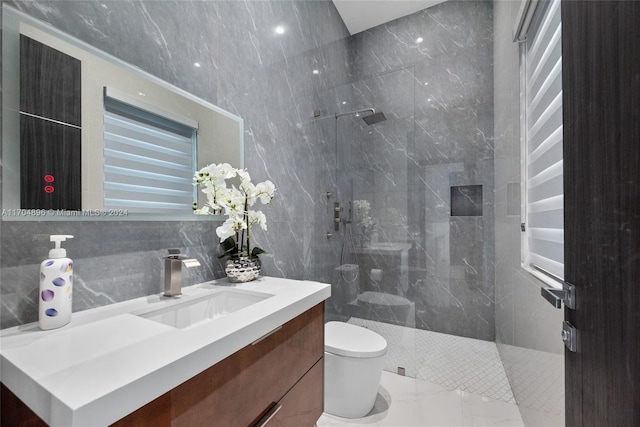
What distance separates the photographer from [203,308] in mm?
1094

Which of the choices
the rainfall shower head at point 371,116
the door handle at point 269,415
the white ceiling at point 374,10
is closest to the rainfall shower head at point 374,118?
the rainfall shower head at point 371,116

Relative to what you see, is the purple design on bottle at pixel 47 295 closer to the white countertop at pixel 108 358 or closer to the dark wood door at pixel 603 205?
the white countertop at pixel 108 358

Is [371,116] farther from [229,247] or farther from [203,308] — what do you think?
[203,308]

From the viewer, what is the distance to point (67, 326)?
735mm

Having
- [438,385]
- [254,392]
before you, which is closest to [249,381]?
[254,392]

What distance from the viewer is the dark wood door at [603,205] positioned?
0.41 metres

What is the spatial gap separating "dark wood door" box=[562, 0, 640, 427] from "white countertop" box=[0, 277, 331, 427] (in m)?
0.73

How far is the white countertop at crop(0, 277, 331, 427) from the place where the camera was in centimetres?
45

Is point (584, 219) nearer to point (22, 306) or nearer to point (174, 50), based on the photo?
point (22, 306)

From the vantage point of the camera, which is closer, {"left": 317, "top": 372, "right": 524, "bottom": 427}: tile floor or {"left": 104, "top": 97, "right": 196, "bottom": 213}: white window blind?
{"left": 104, "top": 97, "right": 196, "bottom": 213}: white window blind

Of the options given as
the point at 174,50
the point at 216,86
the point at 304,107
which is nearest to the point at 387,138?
the point at 304,107

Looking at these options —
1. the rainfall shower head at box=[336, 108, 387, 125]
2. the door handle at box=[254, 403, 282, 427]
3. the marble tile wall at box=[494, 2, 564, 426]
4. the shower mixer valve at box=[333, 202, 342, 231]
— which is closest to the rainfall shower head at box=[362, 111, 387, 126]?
the rainfall shower head at box=[336, 108, 387, 125]

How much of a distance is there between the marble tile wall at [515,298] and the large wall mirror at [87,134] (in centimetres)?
156

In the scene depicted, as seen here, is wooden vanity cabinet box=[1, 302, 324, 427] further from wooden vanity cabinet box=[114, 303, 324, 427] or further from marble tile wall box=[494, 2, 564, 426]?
marble tile wall box=[494, 2, 564, 426]
